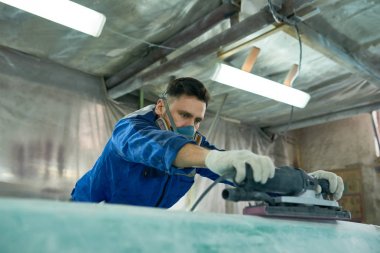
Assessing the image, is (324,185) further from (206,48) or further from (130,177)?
(206,48)

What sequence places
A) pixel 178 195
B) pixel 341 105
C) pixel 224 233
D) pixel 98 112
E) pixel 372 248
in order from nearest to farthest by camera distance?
pixel 224 233
pixel 372 248
pixel 178 195
pixel 98 112
pixel 341 105

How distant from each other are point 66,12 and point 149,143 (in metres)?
1.11

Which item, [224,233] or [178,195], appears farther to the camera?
[178,195]

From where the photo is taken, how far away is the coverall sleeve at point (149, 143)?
88cm

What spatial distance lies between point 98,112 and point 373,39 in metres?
2.18

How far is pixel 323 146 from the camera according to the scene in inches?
165

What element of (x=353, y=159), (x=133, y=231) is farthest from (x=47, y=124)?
(x=353, y=159)

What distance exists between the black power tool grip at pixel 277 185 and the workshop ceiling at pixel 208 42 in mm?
1279

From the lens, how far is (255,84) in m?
2.33

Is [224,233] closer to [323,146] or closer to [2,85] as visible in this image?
[2,85]

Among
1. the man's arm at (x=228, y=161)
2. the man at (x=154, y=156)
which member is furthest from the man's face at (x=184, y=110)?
the man's arm at (x=228, y=161)

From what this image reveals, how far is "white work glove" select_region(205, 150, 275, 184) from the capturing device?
678 mm

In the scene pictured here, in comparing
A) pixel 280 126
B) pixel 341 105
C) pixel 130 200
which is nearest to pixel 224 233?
pixel 130 200

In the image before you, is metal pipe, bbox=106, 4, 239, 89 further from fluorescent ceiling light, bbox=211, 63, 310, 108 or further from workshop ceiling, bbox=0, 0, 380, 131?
fluorescent ceiling light, bbox=211, 63, 310, 108
